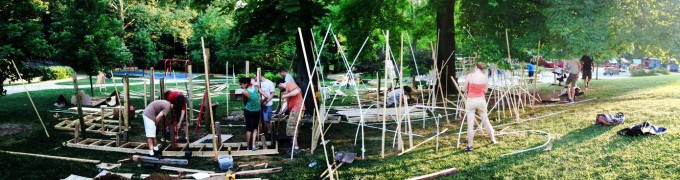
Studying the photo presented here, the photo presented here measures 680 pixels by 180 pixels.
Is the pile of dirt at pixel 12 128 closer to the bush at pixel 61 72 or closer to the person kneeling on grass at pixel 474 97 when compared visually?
the person kneeling on grass at pixel 474 97

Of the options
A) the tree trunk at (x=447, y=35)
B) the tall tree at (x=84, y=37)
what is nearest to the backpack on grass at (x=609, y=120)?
the tree trunk at (x=447, y=35)

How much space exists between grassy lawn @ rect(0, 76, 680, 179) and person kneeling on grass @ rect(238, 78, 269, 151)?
0.65 m

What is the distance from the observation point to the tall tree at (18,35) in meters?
11.8

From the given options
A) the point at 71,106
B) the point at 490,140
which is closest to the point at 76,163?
the point at 490,140

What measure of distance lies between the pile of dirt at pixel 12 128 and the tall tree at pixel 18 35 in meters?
1.10

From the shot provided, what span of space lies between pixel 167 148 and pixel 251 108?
1.90 m

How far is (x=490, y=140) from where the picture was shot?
31.6 ft

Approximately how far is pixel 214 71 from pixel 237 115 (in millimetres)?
24679

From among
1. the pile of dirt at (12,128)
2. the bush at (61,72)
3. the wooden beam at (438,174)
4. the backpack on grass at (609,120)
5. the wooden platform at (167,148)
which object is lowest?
the wooden beam at (438,174)

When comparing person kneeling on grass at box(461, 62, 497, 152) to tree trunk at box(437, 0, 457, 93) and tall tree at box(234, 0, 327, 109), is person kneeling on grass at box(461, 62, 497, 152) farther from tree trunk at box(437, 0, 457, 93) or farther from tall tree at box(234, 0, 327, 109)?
tree trunk at box(437, 0, 457, 93)

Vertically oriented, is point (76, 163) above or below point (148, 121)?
below

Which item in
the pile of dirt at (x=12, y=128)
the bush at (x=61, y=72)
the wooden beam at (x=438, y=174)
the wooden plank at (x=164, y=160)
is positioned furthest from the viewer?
the bush at (x=61, y=72)

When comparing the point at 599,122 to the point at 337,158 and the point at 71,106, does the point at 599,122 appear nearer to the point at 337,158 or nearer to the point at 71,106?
the point at 337,158

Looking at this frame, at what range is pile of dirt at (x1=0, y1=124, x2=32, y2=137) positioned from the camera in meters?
11.6
